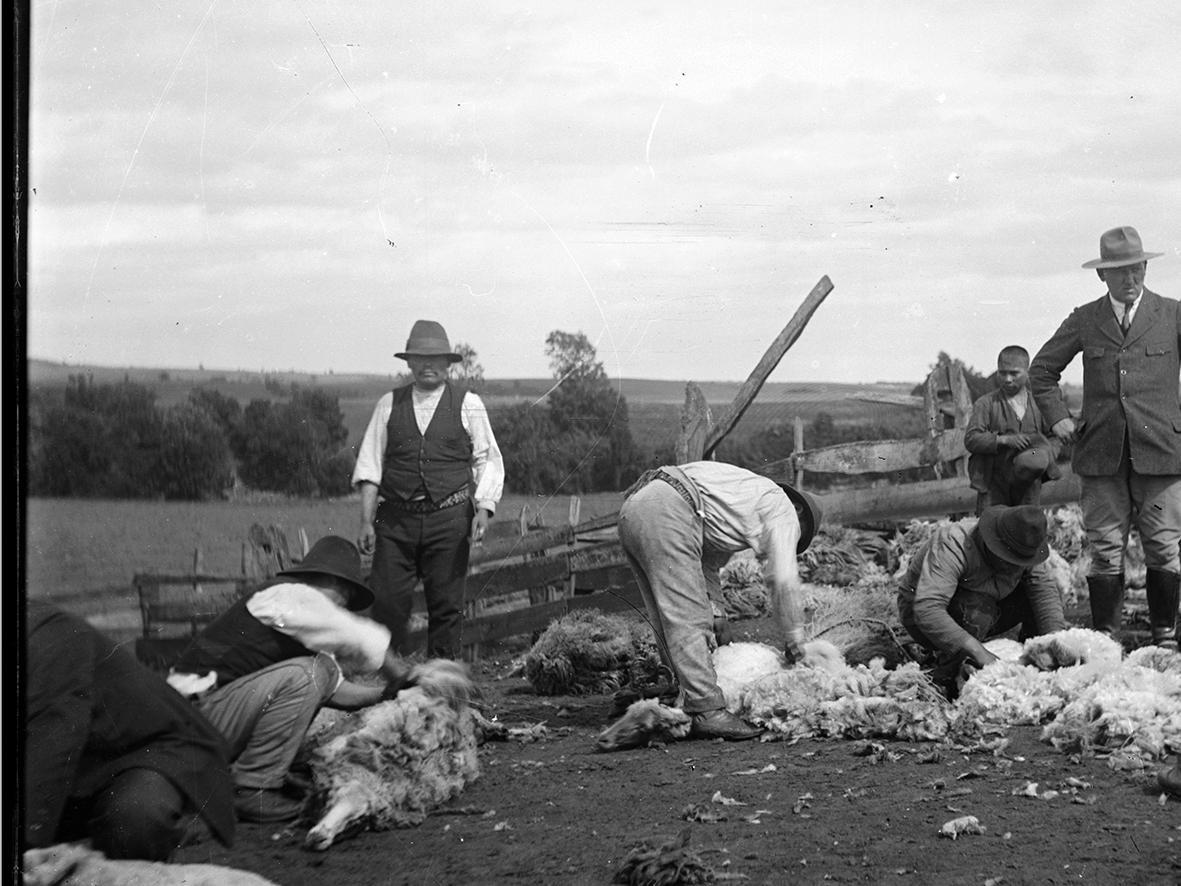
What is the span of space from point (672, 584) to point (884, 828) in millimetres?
1545

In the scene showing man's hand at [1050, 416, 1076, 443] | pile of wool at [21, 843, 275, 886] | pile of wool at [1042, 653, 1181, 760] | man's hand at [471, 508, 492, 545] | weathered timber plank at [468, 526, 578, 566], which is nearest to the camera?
pile of wool at [21, 843, 275, 886]

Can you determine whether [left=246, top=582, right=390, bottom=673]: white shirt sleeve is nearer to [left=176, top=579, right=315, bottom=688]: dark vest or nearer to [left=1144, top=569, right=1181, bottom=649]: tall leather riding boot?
[left=176, top=579, right=315, bottom=688]: dark vest

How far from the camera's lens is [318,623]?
3891 mm

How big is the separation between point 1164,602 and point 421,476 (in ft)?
13.4

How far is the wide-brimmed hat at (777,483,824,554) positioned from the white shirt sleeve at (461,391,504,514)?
1.62 metres

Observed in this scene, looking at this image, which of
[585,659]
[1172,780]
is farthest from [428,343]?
[1172,780]

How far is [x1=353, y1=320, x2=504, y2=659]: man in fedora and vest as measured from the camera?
4.18 metres

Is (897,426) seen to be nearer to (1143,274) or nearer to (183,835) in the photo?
(1143,274)

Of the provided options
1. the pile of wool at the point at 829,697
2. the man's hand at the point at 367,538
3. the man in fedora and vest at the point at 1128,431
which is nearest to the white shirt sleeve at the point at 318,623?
the man's hand at the point at 367,538

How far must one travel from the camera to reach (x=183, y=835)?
367 cm

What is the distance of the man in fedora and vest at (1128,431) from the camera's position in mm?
6316

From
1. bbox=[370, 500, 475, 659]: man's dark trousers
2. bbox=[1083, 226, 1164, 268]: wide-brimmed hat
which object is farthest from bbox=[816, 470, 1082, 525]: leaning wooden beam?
bbox=[370, 500, 475, 659]: man's dark trousers

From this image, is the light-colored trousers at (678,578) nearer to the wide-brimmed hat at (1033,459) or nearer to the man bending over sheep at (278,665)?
the man bending over sheep at (278,665)

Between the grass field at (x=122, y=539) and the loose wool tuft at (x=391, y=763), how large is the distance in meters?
0.67
